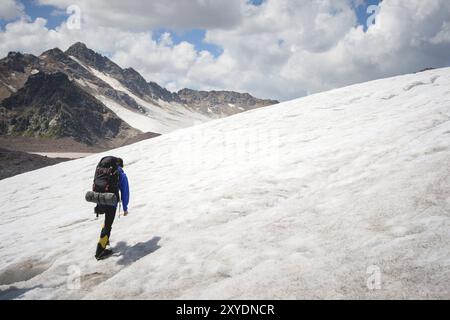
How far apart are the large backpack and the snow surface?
5.42 ft

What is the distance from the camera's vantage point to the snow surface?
19.4ft

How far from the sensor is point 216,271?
261 inches

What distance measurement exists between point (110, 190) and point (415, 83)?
69.7ft

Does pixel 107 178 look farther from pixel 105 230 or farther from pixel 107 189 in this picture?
pixel 105 230

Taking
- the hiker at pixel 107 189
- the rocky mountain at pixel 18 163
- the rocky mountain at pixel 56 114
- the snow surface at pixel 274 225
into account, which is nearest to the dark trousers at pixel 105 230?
the hiker at pixel 107 189

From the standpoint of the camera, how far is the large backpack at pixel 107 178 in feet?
26.3

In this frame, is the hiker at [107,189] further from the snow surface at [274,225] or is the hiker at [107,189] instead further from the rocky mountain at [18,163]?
the rocky mountain at [18,163]

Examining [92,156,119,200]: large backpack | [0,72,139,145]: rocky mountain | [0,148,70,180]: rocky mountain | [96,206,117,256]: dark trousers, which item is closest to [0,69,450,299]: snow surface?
[96,206,117,256]: dark trousers

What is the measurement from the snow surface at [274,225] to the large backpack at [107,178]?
165 cm

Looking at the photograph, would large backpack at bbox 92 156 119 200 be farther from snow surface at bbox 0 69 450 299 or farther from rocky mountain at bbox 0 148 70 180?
rocky mountain at bbox 0 148 70 180

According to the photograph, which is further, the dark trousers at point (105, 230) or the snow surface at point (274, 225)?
the dark trousers at point (105, 230)
